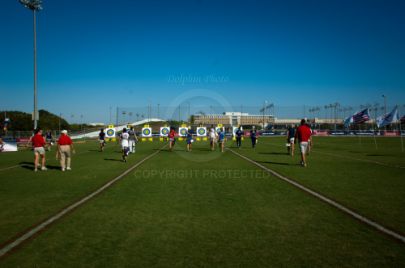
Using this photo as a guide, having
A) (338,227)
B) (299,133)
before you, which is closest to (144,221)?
(338,227)

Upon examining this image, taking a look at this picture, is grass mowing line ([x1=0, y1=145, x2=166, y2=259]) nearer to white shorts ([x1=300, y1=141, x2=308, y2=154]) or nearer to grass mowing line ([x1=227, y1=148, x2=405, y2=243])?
grass mowing line ([x1=227, y1=148, x2=405, y2=243])

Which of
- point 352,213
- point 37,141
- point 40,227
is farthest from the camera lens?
point 37,141

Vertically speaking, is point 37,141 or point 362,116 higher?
point 362,116

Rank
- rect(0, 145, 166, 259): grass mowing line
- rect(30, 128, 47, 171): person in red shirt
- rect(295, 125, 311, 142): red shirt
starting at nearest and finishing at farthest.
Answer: rect(0, 145, 166, 259): grass mowing line
rect(30, 128, 47, 171): person in red shirt
rect(295, 125, 311, 142): red shirt

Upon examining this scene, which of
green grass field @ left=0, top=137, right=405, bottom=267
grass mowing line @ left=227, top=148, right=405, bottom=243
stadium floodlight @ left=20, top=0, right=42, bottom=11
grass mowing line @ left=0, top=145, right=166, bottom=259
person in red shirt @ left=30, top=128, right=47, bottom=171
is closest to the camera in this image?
green grass field @ left=0, top=137, right=405, bottom=267

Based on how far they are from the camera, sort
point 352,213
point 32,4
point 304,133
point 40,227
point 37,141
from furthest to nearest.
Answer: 1. point 32,4
2. point 304,133
3. point 37,141
4. point 352,213
5. point 40,227

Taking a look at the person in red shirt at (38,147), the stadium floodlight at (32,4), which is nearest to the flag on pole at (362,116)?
the person in red shirt at (38,147)

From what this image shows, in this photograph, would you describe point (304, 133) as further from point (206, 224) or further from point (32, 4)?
point (32, 4)

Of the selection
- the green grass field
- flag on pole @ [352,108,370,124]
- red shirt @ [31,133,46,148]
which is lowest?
the green grass field

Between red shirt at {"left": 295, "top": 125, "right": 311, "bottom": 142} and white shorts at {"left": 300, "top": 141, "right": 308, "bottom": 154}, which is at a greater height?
red shirt at {"left": 295, "top": 125, "right": 311, "bottom": 142}

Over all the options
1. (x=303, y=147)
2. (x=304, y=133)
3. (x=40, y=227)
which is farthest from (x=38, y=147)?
(x=304, y=133)

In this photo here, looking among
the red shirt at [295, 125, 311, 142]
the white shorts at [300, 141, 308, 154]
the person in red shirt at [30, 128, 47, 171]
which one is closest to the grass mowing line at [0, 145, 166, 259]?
the person in red shirt at [30, 128, 47, 171]

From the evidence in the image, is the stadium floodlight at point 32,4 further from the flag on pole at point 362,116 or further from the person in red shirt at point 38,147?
the flag on pole at point 362,116

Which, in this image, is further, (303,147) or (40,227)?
(303,147)
